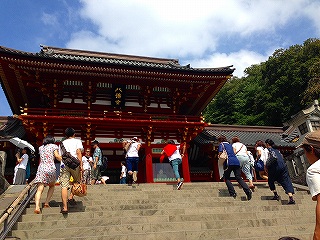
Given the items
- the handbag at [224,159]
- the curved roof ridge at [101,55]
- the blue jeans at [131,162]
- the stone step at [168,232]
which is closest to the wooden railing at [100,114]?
the blue jeans at [131,162]

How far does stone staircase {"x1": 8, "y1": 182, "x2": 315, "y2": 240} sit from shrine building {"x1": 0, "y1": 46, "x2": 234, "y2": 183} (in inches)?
253

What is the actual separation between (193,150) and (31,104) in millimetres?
10157

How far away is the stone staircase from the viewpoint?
213 inches

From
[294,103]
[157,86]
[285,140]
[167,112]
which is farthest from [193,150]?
[294,103]

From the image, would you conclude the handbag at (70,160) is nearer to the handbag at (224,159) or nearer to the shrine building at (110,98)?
the handbag at (224,159)

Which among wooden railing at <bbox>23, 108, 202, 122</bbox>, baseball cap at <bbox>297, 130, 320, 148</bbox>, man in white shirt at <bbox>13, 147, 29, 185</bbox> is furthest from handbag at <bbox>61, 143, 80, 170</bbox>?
wooden railing at <bbox>23, 108, 202, 122</bbox>

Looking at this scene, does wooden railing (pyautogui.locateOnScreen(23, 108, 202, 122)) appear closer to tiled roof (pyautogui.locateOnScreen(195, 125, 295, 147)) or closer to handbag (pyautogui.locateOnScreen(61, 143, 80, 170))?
tiled roof (pyautogui.locateOnScreen(195, 125, 295, 147))

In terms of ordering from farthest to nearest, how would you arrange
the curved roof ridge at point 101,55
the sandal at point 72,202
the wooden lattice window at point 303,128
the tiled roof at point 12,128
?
the wooden lattice window at point 303,128 → the curved roof ridge at point 101,55 → the tiled roof at point 12,128 → the sandal at point 72,202

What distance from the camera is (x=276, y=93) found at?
117ft

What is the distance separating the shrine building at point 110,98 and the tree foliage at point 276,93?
2079 centimetres

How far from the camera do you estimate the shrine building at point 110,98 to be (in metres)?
13.5

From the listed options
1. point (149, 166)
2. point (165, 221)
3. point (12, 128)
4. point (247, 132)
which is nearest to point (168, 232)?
point (165, 221)

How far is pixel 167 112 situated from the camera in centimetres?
1658

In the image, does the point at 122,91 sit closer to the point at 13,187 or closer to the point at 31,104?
the point at 31,104
